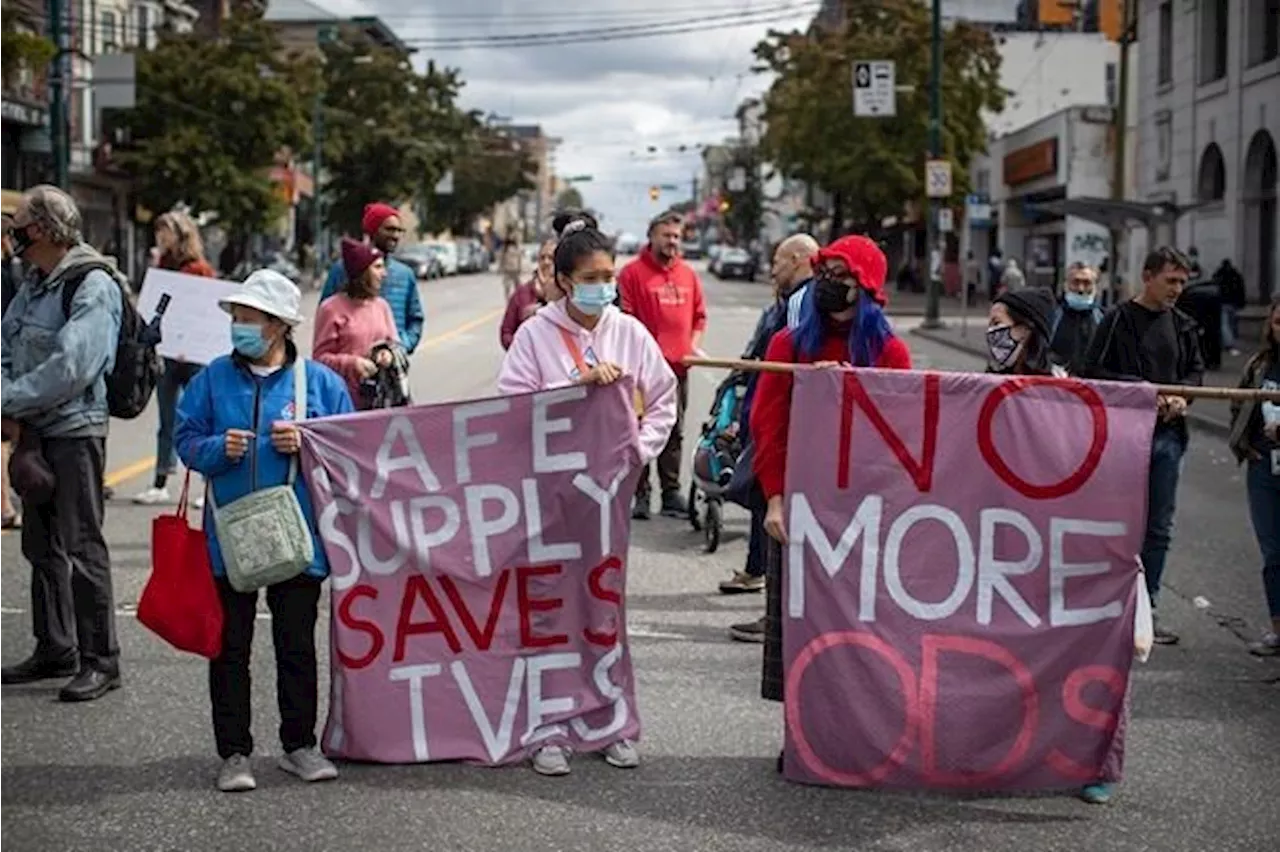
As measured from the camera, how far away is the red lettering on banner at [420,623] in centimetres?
619

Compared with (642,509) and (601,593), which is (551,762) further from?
(642,509)

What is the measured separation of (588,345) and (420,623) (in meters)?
1.17

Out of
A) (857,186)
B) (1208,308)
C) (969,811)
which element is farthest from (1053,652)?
(857,186)

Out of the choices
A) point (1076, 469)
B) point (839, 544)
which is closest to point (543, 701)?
point (839, 544)

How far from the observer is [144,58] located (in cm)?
5731

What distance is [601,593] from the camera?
632 centimetres

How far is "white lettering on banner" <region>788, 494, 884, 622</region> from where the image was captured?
5.93 m

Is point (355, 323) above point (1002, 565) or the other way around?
above

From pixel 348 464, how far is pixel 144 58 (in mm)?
54275

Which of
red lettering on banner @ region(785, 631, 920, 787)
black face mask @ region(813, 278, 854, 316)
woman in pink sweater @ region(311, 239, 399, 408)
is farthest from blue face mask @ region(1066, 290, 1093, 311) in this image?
red lettering on banner @ region(785, 631, 920, 787)

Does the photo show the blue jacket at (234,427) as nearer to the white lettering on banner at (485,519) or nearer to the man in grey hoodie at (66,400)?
the white lettering on banner at (485,519)

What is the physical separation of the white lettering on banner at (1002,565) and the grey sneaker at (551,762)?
1.43 m

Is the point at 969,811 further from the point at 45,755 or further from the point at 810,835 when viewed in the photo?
the point at 45,755

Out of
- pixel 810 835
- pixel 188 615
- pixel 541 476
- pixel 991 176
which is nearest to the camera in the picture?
pixel 810 835
